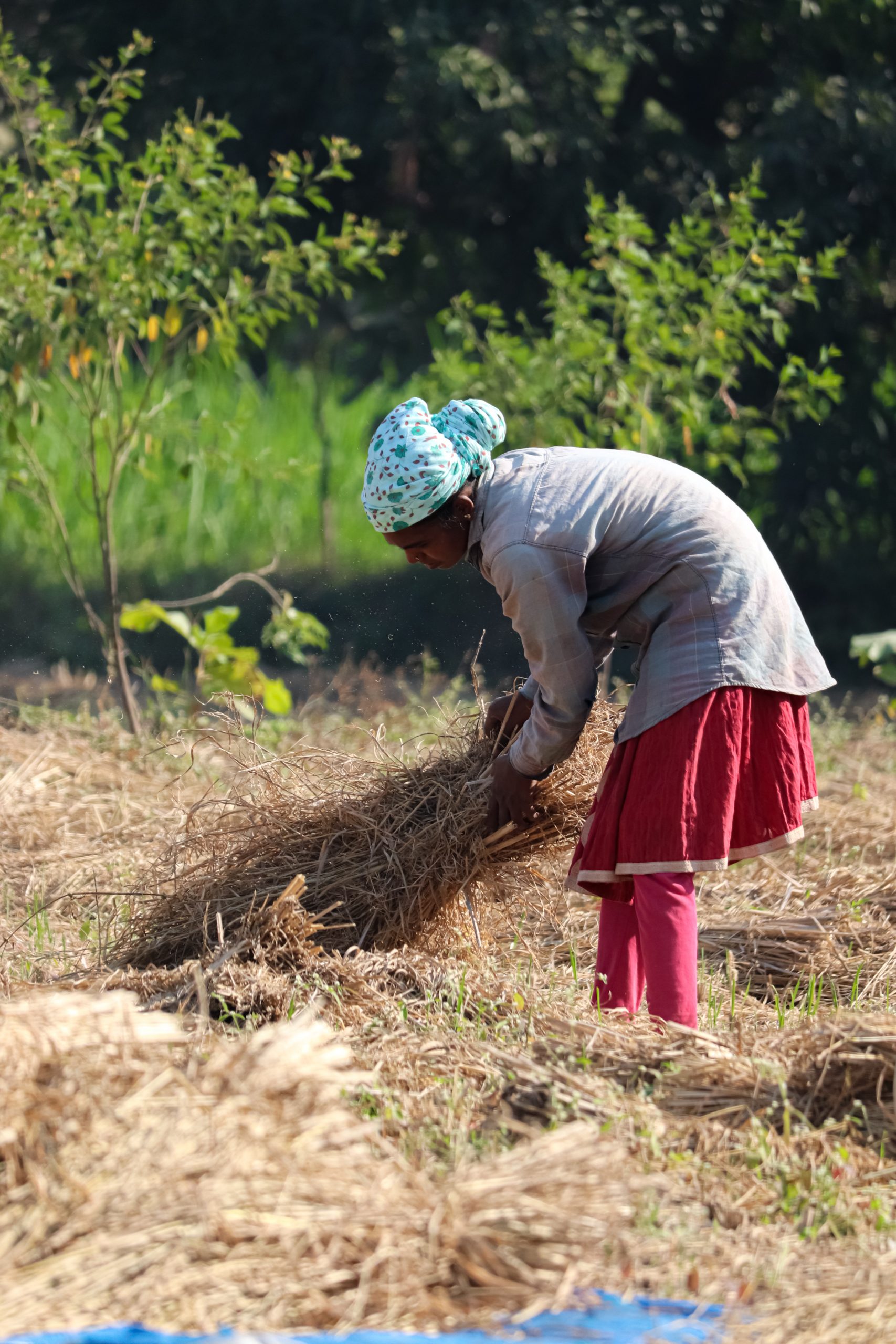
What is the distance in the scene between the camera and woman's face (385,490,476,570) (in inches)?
103

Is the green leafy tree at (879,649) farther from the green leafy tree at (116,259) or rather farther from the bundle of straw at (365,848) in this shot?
the bundle of straw at (365,848)

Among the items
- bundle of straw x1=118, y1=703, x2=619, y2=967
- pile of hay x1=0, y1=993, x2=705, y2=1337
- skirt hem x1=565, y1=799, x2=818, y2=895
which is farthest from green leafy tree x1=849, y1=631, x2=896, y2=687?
pile of hay x1=0, y1=993, x2=705, y2=1337

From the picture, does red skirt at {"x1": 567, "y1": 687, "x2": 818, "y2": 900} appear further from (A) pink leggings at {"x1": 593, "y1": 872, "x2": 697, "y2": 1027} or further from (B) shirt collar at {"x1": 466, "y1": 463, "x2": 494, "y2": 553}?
(B) shirt collar at {"x1": 466, "y1": 463, "x2": 494, "y2": 553}

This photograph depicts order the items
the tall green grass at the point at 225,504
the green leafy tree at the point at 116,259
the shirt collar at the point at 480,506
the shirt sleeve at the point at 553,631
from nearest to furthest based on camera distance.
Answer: the shirt sleeve at the point at 553,631
the shirt collar at the point at 480,506
the green leafy tree at the point at 116,259
the tall green grass at the point at 225,504

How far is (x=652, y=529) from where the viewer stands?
2.61m

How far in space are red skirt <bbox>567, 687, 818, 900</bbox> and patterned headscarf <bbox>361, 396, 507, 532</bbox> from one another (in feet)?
2.07

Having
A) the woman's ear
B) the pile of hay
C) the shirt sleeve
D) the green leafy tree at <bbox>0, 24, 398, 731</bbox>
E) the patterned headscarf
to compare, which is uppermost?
the green leafy tree at <bbox>0, 24, 398, 731</bbox>

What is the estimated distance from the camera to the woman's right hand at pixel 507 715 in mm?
2996

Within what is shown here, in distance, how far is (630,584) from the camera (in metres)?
2.64

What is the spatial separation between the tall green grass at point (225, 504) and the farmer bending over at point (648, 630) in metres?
4.35

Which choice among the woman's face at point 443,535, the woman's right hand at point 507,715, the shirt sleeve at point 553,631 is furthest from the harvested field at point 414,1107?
the woman's face at point 443,535

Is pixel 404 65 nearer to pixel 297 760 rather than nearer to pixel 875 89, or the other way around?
pixel 875 89

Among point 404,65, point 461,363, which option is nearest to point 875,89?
point 404,65

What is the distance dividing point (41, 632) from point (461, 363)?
298cm
